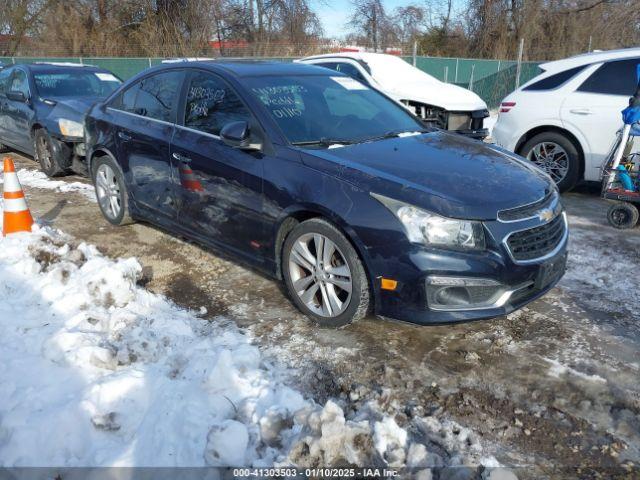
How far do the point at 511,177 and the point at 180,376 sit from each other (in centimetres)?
238

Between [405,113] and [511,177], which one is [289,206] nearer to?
[511,177]

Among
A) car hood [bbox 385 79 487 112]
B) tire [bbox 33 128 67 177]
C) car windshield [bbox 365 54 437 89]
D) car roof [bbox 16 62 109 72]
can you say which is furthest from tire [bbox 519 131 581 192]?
car roof [bbox 16 62 109 72]

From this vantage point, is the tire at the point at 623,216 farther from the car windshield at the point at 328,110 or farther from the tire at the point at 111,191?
the tire at the point at 111,191

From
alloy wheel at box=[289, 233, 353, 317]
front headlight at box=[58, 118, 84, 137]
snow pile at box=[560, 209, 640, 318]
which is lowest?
snow pile at box=[560, 209, 640, 318]

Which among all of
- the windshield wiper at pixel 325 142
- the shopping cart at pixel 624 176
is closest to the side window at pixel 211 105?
the windshield wiper at pixel 325 142

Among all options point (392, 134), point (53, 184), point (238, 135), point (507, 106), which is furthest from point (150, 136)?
point (507, 106)

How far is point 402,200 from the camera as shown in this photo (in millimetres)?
3068

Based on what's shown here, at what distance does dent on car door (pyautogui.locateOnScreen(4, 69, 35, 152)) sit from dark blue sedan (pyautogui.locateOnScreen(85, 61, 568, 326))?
3.76 meters

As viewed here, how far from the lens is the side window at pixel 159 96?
14.9 feet

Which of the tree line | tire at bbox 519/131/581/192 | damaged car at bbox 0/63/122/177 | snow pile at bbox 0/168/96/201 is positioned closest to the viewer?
tire at bbox 519/131/581/192

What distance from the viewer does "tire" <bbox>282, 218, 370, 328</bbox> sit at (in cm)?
326

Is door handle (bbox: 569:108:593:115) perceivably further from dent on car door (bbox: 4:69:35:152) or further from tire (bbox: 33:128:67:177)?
dent on car door (bbox: 4:69:35:152)

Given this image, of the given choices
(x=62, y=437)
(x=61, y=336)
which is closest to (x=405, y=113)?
(x=61, y=336)

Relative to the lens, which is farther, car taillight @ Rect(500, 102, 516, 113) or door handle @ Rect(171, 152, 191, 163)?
car taillight @ Rect(500, 102, 516, 113)
